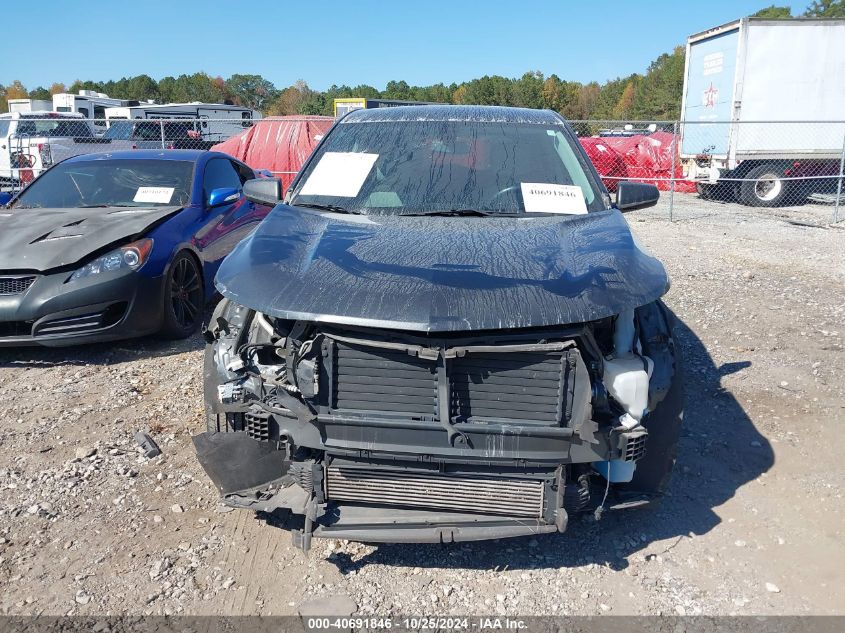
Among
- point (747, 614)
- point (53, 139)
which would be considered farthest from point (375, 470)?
point (53, 139)

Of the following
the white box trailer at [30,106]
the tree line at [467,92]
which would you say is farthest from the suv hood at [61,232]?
the tree line at [467,92]

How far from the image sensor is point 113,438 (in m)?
3.77

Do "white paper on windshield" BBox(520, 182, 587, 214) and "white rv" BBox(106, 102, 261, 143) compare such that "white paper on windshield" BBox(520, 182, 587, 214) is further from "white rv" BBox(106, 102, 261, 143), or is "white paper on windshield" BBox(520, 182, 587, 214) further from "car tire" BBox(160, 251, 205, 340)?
"white rv" BBox(106, 102, 261, 143)

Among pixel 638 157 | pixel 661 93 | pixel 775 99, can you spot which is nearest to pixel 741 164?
pixel 775 99

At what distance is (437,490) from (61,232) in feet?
12.6

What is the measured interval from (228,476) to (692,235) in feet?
32.5

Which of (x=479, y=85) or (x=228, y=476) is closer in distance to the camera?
(x=228, y=476)

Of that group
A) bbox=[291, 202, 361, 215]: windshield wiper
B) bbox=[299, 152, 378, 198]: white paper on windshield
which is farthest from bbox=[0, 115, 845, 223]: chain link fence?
bbox=[291, 202, 361, 215]: windshield wiper

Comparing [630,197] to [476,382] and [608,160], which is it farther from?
[608,160]

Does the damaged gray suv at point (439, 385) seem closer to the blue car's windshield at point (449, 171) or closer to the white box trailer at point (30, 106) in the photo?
the blue car's windshield at point (449, 171)

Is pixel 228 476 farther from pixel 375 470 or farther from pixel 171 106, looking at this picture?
pixel 171 106

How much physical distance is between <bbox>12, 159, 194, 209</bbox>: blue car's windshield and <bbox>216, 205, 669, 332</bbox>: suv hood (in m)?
3.04

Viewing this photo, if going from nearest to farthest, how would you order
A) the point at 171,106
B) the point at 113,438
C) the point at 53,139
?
the point at 113,438 < the point at 53,139 < the point at 171,106

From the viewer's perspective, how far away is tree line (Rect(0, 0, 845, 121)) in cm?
6150
